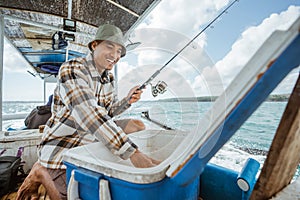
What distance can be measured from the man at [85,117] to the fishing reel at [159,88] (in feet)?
0.32

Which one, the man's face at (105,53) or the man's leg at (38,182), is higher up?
the man's face at (105,53)

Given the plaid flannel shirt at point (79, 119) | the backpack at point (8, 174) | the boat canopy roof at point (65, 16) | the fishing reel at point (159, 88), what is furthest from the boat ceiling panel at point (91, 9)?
the backpack at point (8, 174)

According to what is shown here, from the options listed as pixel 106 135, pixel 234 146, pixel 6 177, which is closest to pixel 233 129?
pixel 106 135

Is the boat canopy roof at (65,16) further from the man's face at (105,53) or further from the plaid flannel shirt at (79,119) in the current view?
the plaid flannel shirt at (79,119)

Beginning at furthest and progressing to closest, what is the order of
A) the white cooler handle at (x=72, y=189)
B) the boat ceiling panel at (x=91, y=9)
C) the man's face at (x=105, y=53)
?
the boat ceiling panel at (x=91, y=9) → the man's face at (x=105, y=53) → the white cooler handle at (x=72, y=189)

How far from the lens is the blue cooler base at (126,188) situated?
41cm

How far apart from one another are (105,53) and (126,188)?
697 millimetres

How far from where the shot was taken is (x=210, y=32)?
1.01 meters

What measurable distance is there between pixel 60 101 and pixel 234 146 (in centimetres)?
149

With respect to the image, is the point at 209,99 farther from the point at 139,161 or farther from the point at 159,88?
the point at 159,88

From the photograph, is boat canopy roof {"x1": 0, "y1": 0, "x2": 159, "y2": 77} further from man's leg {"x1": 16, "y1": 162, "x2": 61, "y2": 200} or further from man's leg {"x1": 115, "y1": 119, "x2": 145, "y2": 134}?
man's leg {"x1": 16, "y1": 162, "x2": 61, "y2": 200}

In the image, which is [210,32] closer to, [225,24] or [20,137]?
[225,24]

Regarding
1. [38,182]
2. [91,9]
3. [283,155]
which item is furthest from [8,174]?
[91,9]

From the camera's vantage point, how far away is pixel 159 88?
42.2 inches
